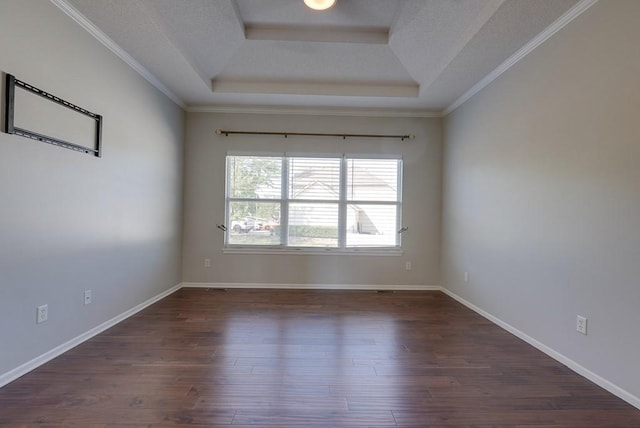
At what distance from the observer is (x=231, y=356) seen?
2.30 meters

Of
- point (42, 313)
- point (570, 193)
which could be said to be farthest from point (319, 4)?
point (42, 313)

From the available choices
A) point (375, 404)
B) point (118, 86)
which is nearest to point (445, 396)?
point (375, 404)

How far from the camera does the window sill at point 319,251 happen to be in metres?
4.34

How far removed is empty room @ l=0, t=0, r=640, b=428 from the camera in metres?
1.84

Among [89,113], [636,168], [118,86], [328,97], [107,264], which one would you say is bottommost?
[107,264]

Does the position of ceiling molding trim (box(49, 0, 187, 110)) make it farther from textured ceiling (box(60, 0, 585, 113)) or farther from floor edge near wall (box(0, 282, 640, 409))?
floor edge near wall (box(0, 282, 640, 409))

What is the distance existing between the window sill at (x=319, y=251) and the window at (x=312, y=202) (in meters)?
0.04

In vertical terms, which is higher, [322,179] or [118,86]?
[118,86]

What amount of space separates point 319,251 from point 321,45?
2.55m

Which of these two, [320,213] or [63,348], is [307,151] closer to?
[320,213]

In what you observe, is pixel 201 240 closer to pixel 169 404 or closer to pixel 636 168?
pixel 169 404

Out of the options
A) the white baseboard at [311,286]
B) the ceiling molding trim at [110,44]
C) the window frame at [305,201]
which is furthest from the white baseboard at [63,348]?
the ceiling molding trim at [110,44]

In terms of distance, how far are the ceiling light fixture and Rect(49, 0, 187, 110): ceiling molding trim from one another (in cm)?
170

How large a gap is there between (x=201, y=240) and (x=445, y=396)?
3521 mm
